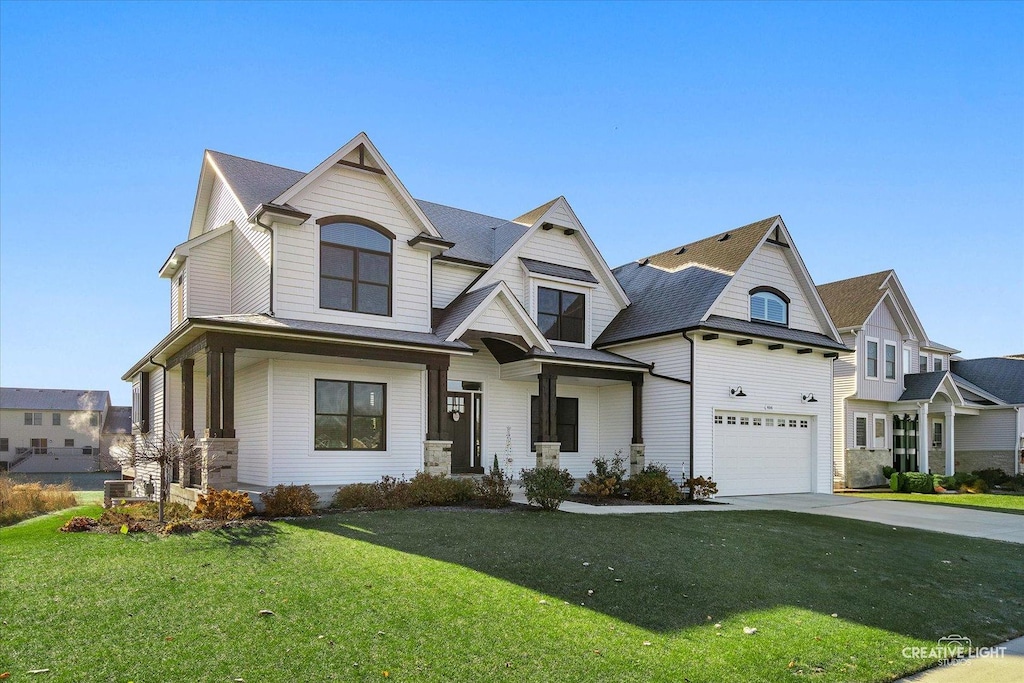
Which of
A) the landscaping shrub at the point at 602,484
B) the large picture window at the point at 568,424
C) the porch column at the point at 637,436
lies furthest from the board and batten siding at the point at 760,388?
the large picture window at the point at 568,424

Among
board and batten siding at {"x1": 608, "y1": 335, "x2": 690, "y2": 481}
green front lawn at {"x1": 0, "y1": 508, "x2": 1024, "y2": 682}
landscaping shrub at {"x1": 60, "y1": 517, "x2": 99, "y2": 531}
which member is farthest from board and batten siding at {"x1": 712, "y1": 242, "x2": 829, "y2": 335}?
landscaping shrub at {"x1": 60, "y1": 517, "x2": 99, "y2": 531}

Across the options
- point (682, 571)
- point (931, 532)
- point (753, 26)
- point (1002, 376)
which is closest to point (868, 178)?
point (753, 26)

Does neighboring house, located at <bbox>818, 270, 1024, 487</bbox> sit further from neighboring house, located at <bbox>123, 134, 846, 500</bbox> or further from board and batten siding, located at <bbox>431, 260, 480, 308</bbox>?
board and batten siding, located at <bbox>431, 260, 480, 308</bbox>

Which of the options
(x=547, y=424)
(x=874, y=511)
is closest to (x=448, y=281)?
(x=547, y=424)

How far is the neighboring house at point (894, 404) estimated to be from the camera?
99.9 feet

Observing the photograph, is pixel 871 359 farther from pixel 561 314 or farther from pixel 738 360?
pixel 561 314

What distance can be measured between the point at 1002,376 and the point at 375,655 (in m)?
39.9

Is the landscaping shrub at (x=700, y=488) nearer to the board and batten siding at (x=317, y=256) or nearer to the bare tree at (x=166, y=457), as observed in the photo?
the board and batten siding at (x=317, y=256)

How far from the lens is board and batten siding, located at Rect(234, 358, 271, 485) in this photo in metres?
16.4

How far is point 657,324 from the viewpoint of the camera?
2155cm

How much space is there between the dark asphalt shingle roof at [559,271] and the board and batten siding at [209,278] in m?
8.24

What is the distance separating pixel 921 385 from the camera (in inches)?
1248

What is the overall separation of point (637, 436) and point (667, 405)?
4.18 ft

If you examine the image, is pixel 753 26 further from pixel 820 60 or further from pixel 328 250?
pixel 328 250
